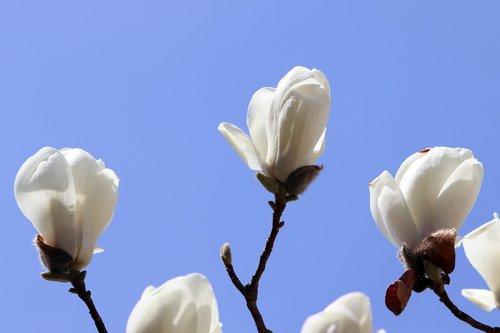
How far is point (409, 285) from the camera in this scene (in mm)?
1706

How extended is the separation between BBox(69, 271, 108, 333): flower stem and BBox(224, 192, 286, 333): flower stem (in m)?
0.29

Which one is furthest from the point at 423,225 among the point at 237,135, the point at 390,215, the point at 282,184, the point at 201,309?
the point at 201,309

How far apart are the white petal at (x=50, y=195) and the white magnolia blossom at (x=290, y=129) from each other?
36 cm

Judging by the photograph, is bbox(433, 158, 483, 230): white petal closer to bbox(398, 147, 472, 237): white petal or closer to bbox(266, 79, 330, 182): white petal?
bbox(398, 147, 472, 237): white petal

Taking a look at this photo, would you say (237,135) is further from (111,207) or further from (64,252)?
(64,252)

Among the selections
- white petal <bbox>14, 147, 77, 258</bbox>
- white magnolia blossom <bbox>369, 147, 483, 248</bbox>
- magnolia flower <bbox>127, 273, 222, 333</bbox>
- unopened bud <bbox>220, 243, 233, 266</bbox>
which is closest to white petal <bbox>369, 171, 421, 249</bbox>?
white magnolia blossom <bbox>369, 147, 483, 248</bbox>

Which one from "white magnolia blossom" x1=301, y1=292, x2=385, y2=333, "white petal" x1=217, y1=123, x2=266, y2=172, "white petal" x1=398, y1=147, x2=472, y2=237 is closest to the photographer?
"white magnolia blossom" x1=301, y1=292, x2=385, y2=333

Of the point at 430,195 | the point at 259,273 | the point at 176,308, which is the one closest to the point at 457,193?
the point at 430,195

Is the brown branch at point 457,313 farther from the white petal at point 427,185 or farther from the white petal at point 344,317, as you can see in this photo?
the white petal at point 344,317

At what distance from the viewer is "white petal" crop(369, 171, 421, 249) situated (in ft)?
5.73

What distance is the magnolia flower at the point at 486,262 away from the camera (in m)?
1.77

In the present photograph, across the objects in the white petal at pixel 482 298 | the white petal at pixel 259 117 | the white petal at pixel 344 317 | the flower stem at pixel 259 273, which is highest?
the white petal at pixel 259 117

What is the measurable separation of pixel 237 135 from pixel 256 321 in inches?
16.0

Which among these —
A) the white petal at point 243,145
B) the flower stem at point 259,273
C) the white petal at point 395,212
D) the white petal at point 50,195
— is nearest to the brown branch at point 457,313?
the white petal at point 395,212
